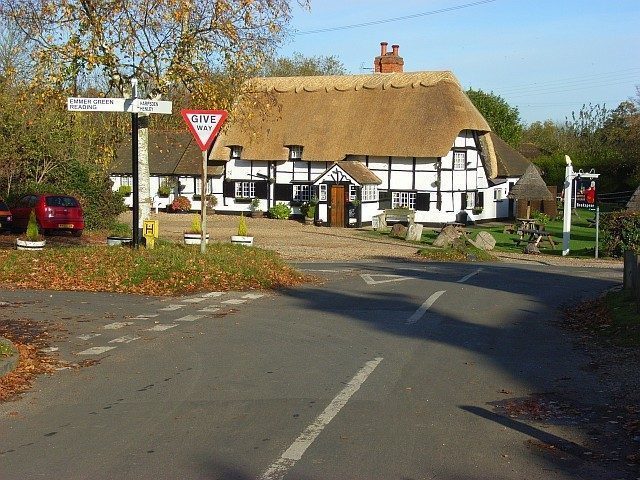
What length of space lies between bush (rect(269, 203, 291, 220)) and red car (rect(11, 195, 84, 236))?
18951mm

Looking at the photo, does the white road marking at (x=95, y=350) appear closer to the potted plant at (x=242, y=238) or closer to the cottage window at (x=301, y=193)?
the potted plant at (x=242, y=238)

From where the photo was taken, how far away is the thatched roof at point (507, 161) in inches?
2244

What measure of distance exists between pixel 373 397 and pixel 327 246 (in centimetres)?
2682

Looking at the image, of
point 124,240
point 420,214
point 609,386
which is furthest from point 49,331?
point 420,214

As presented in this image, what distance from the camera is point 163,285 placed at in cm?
1662

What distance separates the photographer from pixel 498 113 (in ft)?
261

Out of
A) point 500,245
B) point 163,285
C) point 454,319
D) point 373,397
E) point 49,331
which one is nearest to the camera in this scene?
point 373,397

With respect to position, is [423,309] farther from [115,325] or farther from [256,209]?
[256,209]

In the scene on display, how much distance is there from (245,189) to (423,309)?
39631 mm

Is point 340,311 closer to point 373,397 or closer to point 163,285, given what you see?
point 163,285

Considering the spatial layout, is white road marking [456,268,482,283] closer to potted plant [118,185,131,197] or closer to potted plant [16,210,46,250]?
potted plant [16,210,46,250]

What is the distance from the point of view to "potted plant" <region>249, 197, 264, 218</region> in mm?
52938

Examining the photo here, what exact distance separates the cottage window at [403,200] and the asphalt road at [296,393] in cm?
3358

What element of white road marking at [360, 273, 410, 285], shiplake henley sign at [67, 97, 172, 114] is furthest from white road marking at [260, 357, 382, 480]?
white road marking at [360, 273, 410, 285]
